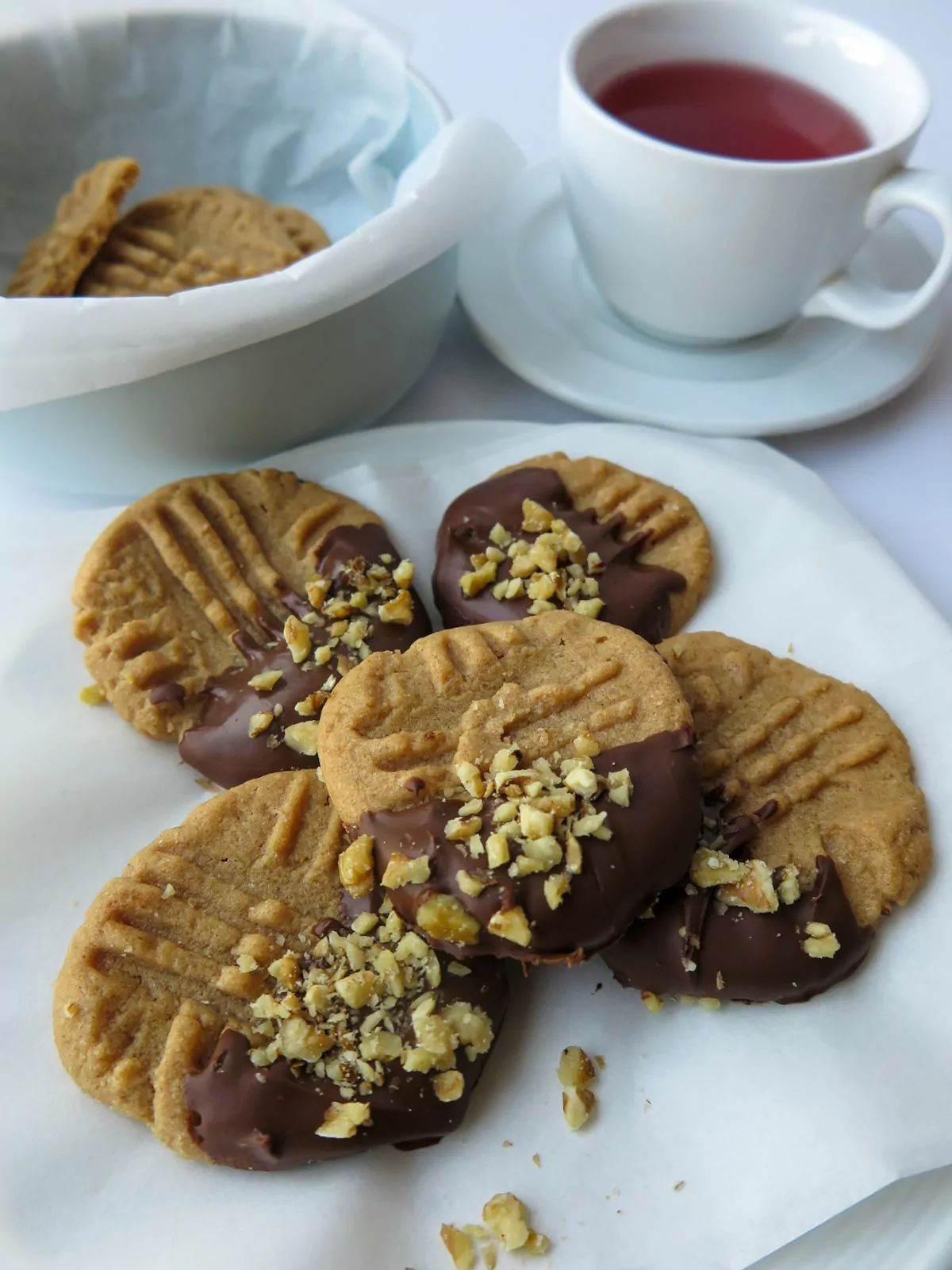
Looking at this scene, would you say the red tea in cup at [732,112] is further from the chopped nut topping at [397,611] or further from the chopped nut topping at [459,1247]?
the chopped nut topping at [459,1247]

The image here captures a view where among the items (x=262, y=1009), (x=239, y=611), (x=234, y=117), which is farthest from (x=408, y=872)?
(x=234, y=117)

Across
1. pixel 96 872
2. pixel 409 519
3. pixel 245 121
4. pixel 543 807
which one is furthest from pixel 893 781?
pixel 245 121

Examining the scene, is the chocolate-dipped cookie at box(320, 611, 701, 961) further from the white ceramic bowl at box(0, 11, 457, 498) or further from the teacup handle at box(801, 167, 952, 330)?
the teacup handle at box(801, 167, 952, 330)

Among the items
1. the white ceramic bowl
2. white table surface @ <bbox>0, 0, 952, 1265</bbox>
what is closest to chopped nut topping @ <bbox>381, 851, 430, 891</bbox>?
the white ceramic bowl

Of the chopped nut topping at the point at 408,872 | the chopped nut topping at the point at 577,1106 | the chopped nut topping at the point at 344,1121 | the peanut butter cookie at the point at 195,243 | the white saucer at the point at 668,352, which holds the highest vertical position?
the white saucer at the point at 668,352

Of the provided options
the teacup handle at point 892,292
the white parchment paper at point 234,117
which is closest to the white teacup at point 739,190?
the teacup handle at point 892,292

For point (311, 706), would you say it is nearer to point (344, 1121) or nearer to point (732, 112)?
point (344, 1121)
